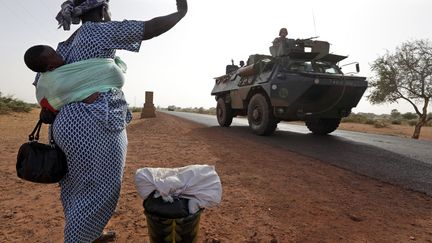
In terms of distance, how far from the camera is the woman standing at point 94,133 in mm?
1839

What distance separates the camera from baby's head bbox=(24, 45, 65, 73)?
6.14 feet

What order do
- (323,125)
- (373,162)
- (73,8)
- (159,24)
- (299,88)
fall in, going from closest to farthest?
(159,24) < (73,8) < (373,162) < (299,88) < (323,125)

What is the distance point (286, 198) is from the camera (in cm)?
363

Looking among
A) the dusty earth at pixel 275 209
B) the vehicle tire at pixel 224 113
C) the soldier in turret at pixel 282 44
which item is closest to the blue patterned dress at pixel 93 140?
the dusty earth at pixel 275 209

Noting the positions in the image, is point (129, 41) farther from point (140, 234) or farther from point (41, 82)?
point (140, 234)

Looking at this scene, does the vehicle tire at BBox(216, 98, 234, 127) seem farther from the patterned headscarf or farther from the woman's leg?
the woman's leg

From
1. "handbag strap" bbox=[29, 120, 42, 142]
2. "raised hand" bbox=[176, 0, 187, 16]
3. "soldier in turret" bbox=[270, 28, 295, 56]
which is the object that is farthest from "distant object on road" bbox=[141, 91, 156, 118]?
"raised hand" bbox=[176, 0, 187, 16]

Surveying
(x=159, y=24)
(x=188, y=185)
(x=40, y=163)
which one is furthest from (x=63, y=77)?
(x=188, y=185)

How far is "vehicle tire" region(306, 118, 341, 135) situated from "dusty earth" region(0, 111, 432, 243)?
5211mm

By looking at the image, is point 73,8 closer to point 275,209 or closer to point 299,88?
point 275,209

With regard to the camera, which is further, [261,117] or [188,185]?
[261,117]

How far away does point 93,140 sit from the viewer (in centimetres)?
185

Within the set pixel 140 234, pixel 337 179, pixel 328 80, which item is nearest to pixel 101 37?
pixel 140 234

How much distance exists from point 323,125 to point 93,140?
9.30m
